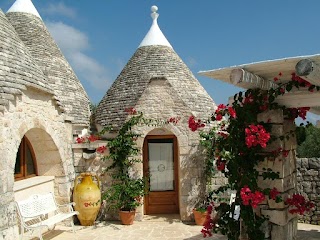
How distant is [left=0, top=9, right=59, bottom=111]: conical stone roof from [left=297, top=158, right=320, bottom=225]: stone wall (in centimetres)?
634

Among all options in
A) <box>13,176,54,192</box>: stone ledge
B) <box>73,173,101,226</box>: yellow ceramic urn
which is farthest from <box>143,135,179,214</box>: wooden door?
<box>13,176,54,192</box>: stone ledge

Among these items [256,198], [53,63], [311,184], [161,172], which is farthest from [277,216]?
[53,63]

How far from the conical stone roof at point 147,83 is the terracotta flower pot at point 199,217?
255cm

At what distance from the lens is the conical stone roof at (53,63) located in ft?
32.7

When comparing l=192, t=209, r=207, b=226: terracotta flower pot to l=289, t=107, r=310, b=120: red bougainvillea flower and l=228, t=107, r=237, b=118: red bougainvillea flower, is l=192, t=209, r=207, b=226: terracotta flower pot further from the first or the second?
l=228, t=107, r=237, b=118: red bougainvillea flower

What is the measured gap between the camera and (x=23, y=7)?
11.1m

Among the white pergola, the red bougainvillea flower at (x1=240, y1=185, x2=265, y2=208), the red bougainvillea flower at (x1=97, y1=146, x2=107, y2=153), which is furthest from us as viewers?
the red bougainvillea flower at (x1=97, y1=146, x2=107, y2=153)

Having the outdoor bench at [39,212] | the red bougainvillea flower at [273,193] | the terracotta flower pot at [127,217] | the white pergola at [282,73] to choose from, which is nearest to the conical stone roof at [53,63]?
the outdoor bench at [39,212]

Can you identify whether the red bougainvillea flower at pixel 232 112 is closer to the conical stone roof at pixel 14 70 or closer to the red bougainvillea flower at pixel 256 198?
the red bougainvillea flower at pixel 256 198

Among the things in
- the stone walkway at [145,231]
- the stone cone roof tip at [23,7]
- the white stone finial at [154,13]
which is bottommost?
the stone walkway at [145,231]

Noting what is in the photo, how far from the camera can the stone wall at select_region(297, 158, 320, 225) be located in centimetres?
865

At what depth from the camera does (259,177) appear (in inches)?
183

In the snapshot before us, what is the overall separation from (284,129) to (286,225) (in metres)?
1.29

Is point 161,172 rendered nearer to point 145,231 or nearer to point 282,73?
point 145,231
